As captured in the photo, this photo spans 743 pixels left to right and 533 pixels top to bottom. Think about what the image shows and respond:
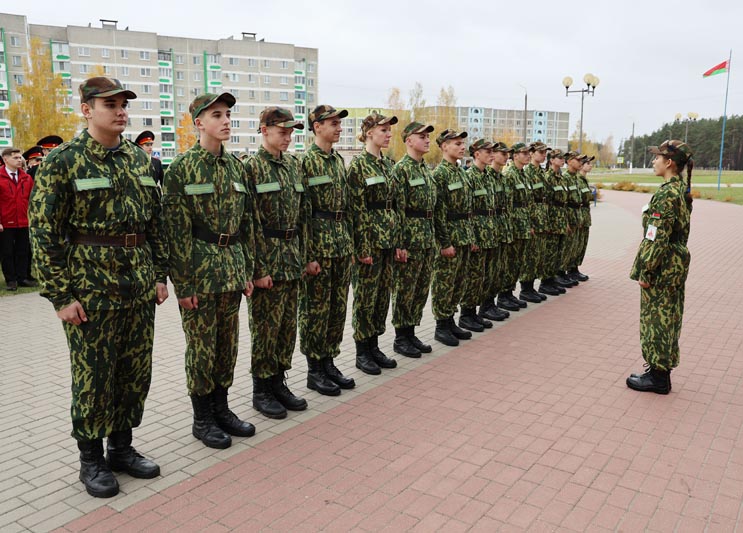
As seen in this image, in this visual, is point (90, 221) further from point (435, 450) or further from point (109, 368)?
point (435, 450)

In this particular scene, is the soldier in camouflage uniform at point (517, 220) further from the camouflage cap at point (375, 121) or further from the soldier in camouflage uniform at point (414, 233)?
the camouflage cap at point (375, 121)

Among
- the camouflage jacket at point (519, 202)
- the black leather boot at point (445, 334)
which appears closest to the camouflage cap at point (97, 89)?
the black leather boot at point (445, 334)

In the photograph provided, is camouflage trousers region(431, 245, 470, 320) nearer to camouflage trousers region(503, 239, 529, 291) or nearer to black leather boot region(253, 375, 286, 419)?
camouflage trousers region(503, 239, 529, 291)

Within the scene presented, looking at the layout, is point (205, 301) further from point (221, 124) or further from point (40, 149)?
point (40, 149)

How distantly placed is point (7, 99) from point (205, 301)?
61.9 metres

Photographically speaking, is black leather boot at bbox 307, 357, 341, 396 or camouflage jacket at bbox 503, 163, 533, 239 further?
camouflage jacket at bbox 503, 163, 533, 239

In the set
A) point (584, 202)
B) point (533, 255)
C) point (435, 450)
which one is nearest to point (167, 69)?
point (584, 202)

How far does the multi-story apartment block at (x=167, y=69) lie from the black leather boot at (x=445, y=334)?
1967 inches

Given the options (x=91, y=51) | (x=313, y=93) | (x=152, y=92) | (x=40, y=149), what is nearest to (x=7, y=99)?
(x=91, y=51)

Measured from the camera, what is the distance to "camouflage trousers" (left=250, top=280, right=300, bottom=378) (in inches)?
163

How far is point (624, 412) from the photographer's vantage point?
434 centimetres

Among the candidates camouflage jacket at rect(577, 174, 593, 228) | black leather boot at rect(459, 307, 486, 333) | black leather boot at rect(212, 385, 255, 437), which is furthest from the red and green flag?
black leather boot at rect(212, 385, 255, 437)

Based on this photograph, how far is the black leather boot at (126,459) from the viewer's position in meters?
3.36

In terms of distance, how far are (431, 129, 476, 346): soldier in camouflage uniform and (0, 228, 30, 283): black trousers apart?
6.29 m
